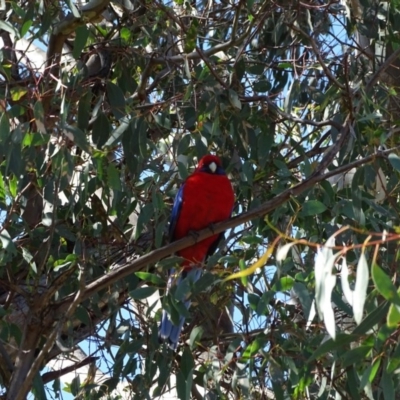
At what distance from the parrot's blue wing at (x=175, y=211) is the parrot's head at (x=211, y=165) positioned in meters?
0.12

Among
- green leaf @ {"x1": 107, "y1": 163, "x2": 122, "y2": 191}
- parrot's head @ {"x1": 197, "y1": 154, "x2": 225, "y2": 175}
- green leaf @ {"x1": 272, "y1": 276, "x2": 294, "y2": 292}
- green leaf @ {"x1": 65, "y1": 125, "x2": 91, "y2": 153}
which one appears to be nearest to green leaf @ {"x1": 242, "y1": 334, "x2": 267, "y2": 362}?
green leaf @ {"x1": 272, "y1": 276, "x2": 294, "y2": 292}

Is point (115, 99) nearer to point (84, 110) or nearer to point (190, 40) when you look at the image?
point (84, 110)

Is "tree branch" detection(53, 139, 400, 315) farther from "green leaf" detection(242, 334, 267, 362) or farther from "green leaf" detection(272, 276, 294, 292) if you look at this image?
"green leaf" detection(242, 334, 267, 362)

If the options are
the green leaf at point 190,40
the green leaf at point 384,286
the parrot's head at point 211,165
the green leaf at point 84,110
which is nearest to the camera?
the green leaf at point 384,286

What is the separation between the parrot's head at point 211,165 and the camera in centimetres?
358

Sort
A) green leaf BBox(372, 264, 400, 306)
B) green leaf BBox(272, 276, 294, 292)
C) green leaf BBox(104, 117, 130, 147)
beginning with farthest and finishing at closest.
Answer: green leaf BBox(104, 117, 130, 147), green leaf BBox(272, 276, 294, 292), green leaf BBox(372, 264, 400, 306)

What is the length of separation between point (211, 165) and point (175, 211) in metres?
0.23

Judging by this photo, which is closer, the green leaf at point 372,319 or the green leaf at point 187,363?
the green leaf at point 372,319

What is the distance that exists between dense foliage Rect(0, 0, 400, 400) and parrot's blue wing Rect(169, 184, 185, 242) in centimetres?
6

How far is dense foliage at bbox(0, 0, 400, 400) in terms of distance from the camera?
110 inches

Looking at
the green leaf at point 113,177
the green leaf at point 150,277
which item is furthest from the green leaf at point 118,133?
the green leaf at point 150,277

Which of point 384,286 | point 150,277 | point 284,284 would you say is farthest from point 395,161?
point 384,286

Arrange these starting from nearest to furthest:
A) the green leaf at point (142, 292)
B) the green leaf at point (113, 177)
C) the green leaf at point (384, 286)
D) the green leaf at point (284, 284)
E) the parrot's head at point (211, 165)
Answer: the green leaf at point (384, 286), the green leaf at point (284, 284), the green leaf at point (142, 292), the green leaf at point (113, 177), the parrot's head at point (211, 165)

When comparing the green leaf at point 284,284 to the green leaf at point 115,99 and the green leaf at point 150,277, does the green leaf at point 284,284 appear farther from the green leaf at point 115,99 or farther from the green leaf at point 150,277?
the green leaf at point 115,99
